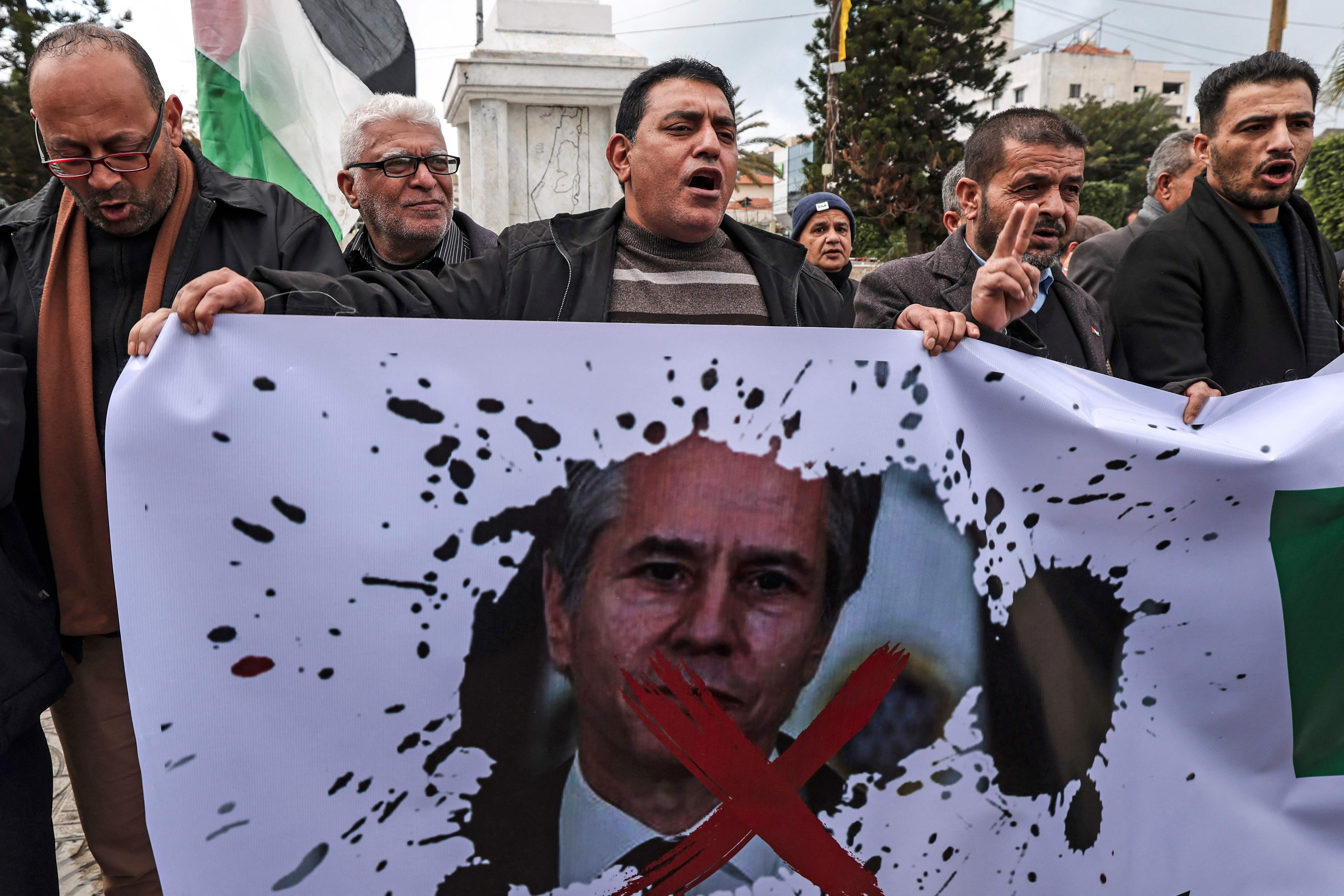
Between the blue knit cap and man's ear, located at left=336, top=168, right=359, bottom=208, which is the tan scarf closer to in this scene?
man's ear, located at left=336, top=168, right=359, bottom=208

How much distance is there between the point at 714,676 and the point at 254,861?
2.76 feet

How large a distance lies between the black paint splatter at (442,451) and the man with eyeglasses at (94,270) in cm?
67

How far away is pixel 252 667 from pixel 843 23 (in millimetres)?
16875

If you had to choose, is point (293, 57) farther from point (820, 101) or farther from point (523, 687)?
point (820, 101)

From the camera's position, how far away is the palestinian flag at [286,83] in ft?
13.5

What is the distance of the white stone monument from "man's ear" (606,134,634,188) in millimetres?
2789

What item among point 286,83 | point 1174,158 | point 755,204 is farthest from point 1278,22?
point 755,204

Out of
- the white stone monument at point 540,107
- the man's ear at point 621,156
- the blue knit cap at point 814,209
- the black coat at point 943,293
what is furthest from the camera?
the white stone monument at point 540,107

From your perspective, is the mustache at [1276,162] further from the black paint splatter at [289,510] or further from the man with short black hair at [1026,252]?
the black paint splatter at [289,510]

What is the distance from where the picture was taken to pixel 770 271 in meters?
2.26

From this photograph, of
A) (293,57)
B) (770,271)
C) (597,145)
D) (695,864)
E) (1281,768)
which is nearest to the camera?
(695,864)

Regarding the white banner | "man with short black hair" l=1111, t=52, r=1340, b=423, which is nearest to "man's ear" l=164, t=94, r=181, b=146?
the white banner

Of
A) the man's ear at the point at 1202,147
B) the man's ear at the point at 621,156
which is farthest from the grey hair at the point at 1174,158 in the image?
the man's ear at the point at 621,156

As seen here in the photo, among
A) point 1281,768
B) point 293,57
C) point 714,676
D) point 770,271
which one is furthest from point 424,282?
point 293,57
